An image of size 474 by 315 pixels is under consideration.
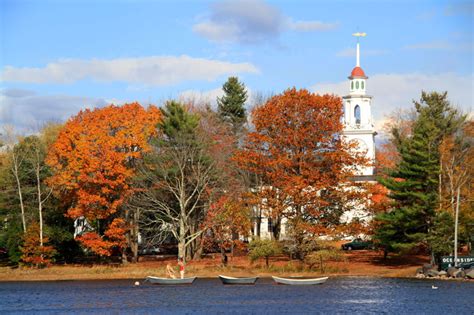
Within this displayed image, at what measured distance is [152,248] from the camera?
305 ft

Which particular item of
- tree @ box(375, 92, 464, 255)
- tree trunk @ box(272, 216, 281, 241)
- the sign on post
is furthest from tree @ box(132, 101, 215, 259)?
the sign on post

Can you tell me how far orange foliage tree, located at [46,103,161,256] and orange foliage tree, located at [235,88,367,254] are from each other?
10.6 meters

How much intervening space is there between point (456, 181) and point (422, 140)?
623 centimetres

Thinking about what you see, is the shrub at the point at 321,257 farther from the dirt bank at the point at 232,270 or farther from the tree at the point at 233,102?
the tree at the point at 233,102

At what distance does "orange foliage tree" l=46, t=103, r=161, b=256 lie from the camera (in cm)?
7750

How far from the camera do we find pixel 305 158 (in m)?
78.1

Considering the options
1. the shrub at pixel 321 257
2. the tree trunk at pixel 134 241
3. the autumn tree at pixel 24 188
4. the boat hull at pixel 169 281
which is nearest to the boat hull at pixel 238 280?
the boat hull at pixel 169 281

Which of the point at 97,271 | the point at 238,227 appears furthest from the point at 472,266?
the point at 97,271

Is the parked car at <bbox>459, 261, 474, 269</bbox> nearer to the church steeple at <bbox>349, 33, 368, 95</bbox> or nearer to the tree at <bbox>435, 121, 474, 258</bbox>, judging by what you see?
the tree at <bbox>435, 121, 474, 258</bbox>

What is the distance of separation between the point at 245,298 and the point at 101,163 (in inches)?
1023

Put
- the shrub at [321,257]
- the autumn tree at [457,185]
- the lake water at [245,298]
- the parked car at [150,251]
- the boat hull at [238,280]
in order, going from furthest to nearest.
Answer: the parked car at [150,251]
the shrub at [321,257]
the autumn tree at [457,185]
the boat hull at [238,280]
the lake water at [245,298]

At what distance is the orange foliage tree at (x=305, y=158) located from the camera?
7719cm

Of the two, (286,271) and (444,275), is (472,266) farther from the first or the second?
(286,271)

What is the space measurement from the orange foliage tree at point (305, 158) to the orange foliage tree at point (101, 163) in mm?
10587
